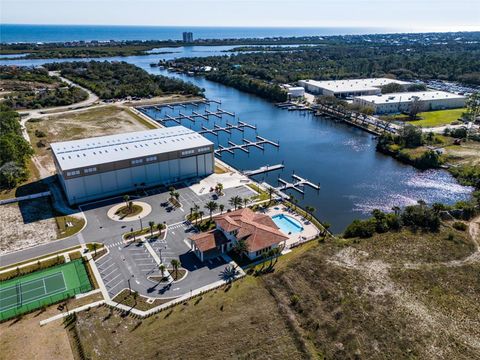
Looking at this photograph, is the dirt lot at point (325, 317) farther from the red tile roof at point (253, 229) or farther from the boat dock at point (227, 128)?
the boat dock at point (227, 128)

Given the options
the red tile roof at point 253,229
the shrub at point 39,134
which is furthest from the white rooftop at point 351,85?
the red tile roof at point 253,229

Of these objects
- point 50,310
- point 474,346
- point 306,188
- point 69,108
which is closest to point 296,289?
point 474,346

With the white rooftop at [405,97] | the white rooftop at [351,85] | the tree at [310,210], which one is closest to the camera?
the tree at [310,210]

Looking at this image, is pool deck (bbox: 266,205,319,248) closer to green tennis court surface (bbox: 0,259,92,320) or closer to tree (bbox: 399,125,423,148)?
green tennis court surface (bbox: 0,259,92,320)

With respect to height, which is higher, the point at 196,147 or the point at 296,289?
the point at 196,147

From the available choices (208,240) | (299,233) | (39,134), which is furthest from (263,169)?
(39,134)

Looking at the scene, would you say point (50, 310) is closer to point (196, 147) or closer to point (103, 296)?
point (103, 296)
